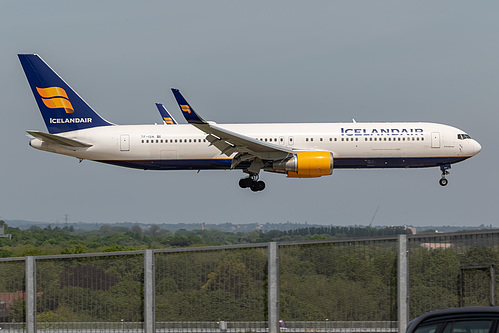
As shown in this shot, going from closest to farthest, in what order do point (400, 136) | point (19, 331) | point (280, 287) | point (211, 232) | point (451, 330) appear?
point (451, 330) → point (280, 287) → point (19, 331) → point (400, 136) → point (211, 232)

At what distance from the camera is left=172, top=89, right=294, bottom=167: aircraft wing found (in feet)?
125

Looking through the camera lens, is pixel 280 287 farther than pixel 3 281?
No

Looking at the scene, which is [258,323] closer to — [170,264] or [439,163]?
[170,264]

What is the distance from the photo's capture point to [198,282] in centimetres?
1565

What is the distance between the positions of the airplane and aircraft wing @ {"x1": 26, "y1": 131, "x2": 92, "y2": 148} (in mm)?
10100

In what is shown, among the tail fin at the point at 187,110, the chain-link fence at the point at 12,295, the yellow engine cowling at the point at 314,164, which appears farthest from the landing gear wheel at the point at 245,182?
the chain-link fence at the point at 12,295

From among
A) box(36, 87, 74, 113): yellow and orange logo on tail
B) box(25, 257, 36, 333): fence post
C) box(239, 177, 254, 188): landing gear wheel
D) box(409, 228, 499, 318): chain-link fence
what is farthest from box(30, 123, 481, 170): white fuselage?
box(409, 228, 499, 318): chain-link fence

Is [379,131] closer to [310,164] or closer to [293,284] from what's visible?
[310,164]

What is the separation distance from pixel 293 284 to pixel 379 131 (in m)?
28.1

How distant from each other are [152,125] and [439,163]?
1773cm

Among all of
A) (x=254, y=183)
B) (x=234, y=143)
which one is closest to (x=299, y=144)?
(x=234, y=143)

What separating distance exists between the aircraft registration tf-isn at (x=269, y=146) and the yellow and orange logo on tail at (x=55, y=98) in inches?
74.1

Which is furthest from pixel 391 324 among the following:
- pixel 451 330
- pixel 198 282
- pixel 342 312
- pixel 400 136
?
pixel 400 136

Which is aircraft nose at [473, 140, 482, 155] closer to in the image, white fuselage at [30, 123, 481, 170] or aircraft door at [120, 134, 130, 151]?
white fuselage at [30, 123, 481, 170]
